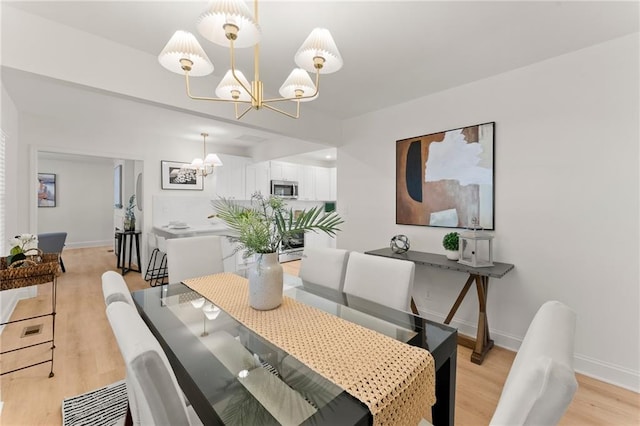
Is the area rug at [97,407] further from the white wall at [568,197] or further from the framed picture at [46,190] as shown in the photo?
the framed picture at [46,190]

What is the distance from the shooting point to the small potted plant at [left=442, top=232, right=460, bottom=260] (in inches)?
103

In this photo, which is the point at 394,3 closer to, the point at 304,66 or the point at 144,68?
the point at 304,66

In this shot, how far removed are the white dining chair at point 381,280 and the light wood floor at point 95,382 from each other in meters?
0.81

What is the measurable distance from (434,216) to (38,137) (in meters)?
5.19

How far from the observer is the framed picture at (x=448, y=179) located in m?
2.63

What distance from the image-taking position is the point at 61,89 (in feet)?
9.48

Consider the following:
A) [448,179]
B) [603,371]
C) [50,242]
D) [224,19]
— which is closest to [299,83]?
[224,19]

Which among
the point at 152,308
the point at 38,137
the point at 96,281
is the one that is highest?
the point at 38,137

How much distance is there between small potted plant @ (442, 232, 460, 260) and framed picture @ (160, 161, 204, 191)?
4.43m

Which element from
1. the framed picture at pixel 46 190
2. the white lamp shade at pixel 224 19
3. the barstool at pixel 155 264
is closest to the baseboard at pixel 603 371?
the white lamp shade at pixel 224 19

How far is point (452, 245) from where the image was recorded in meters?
2.63

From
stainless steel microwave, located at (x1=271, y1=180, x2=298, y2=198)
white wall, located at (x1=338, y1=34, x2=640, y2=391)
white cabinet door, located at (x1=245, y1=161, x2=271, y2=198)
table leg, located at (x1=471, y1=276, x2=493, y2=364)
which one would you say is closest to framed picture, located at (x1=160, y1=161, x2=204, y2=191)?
white cabinet door, located at (x1=245, y1=161, x2=271, y2=198)

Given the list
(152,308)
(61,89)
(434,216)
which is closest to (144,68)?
(61,89)

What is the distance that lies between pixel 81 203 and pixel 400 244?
28.7ft
